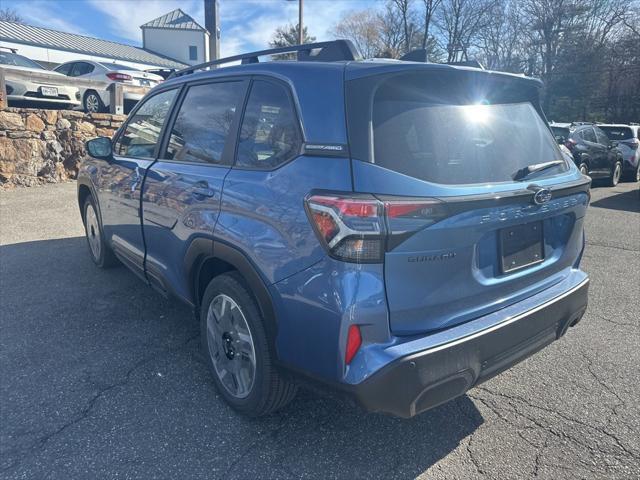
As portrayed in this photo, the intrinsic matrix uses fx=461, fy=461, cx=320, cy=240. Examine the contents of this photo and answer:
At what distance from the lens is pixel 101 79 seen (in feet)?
46.6

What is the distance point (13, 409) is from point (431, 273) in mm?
2461

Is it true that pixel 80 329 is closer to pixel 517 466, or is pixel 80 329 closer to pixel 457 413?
pixel 457 413

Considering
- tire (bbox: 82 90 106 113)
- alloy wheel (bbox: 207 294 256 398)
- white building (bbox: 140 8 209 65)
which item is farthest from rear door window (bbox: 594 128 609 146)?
white building (bbox: 140 8 209 65)

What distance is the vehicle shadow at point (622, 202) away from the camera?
9.66 meters

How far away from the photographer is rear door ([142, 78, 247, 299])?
2.62 metres

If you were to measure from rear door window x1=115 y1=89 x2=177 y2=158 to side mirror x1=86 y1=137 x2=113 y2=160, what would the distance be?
8 centimetres

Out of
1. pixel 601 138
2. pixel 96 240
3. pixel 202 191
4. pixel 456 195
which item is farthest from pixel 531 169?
pixel 601 138

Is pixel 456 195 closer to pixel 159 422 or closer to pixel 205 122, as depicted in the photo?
pixel 205 122

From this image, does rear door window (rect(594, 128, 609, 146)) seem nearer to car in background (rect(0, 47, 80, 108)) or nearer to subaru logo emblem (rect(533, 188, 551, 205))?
subaru logo emblem (rect(533, 188, 551, 205))

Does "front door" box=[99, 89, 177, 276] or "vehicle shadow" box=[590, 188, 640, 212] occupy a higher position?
"front door" box=[99, 89, 177, 276]

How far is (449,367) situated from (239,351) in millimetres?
1161

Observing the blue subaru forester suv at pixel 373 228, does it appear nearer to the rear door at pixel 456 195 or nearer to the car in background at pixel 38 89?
the rear door at pixel 456 195

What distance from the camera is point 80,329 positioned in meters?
3.61

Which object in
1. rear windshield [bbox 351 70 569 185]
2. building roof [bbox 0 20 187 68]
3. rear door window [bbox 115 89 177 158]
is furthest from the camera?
building roof [bbox 0 20 187 68]
